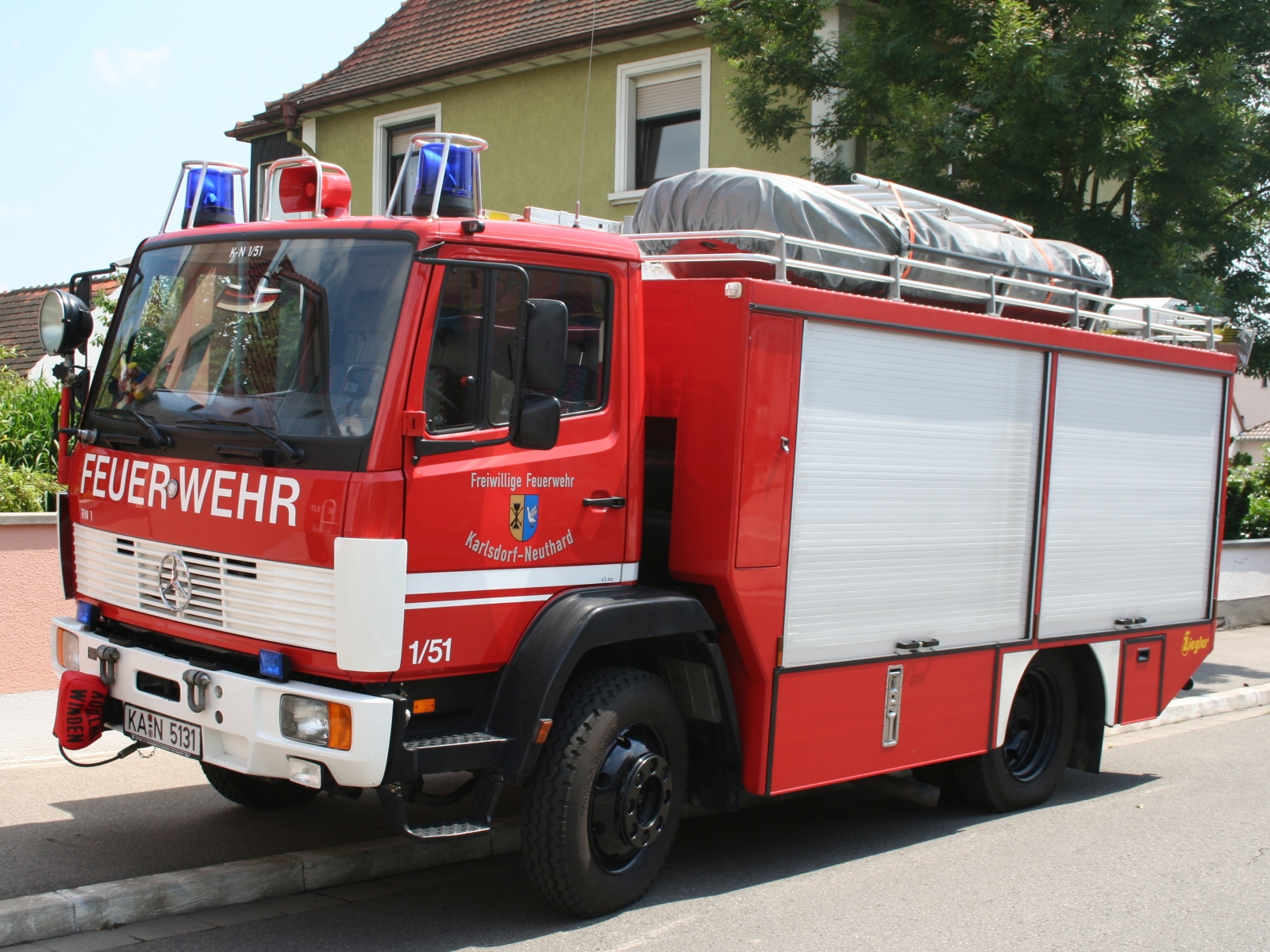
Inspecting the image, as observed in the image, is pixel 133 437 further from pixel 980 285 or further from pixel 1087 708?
pixel 1087 708

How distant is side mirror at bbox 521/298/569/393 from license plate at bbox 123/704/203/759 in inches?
68.1

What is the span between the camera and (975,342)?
6176 millimetres

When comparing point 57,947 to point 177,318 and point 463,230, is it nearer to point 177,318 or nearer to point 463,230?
point 177,318

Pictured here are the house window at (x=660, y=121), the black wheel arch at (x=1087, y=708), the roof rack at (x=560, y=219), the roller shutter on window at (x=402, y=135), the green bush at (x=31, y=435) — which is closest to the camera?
the roof rack at (x=560, y=219)

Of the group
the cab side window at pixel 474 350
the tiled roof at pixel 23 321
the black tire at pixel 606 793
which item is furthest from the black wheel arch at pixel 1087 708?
the tiled roof at pixel 23 321

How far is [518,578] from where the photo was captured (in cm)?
466

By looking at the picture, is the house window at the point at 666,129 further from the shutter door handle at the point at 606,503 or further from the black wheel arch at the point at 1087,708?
the shutter door handle at the point at 606,503

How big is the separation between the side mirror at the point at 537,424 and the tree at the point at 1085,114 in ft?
20.6

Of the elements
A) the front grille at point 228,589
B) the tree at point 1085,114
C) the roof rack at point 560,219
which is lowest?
the front grille at point 228,589

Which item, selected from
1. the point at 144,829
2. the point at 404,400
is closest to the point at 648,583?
the point at 404,400

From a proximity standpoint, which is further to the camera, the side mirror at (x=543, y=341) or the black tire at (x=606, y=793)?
the black tire at (x=606, y=793)

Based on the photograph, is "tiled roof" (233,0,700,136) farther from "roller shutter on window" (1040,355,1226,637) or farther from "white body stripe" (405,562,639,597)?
"white body stripe" (405,562,639,597)

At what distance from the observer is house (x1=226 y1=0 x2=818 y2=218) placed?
1384 cm

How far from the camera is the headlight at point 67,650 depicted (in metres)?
5.09
